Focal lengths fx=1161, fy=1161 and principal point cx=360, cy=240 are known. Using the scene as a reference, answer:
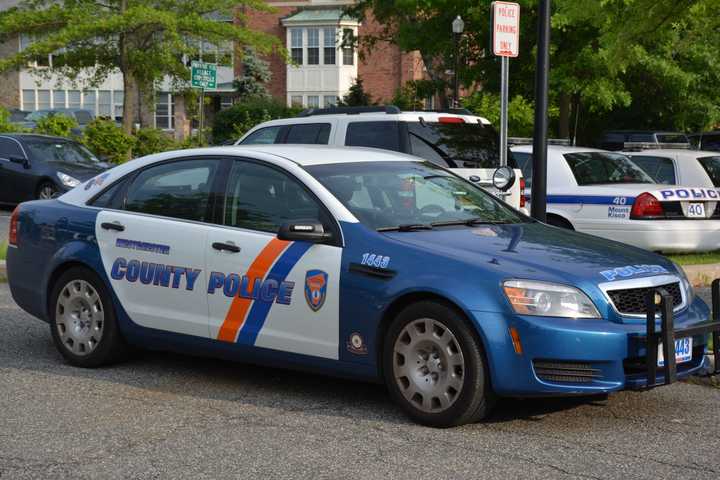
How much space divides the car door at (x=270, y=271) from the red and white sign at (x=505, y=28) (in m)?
4.05

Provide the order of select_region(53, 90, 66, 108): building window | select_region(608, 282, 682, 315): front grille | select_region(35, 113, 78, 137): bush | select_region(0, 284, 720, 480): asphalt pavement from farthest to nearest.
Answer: select_region(53, 90, 66, 108): building window, select_region(35, 113, 78, 137): bush, select_region(608, 282, 682, 315): front grille, select_region(0, 284, 720, 480): asphalt pavement

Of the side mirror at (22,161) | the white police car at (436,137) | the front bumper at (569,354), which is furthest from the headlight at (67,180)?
the front bumper at (569,354)

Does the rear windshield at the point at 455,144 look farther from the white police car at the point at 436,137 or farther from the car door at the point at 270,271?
the car door at the point at 270,271

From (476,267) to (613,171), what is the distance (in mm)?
8387

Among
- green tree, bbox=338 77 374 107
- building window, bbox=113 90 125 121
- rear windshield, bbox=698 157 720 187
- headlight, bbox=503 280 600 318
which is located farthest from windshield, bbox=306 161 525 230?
building window, bbox=113 90 125 121

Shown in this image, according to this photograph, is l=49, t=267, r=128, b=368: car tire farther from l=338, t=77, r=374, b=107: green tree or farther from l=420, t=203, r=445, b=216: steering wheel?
l=338, t=77, r=374, b=107: green tree

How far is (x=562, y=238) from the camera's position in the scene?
688 cm

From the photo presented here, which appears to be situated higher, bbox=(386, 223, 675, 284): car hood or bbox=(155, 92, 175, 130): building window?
bbox=(155, 92, 175, 130): building window

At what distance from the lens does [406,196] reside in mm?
7086

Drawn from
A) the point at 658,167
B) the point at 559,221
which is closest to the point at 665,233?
the point at 559,221

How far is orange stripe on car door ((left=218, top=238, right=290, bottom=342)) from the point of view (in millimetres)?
6805

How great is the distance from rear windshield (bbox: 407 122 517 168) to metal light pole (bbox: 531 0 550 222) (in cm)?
141

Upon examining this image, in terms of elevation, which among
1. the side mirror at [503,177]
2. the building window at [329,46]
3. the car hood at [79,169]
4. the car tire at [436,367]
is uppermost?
the building window at [329,46]

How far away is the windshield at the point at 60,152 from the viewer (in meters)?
22.1
